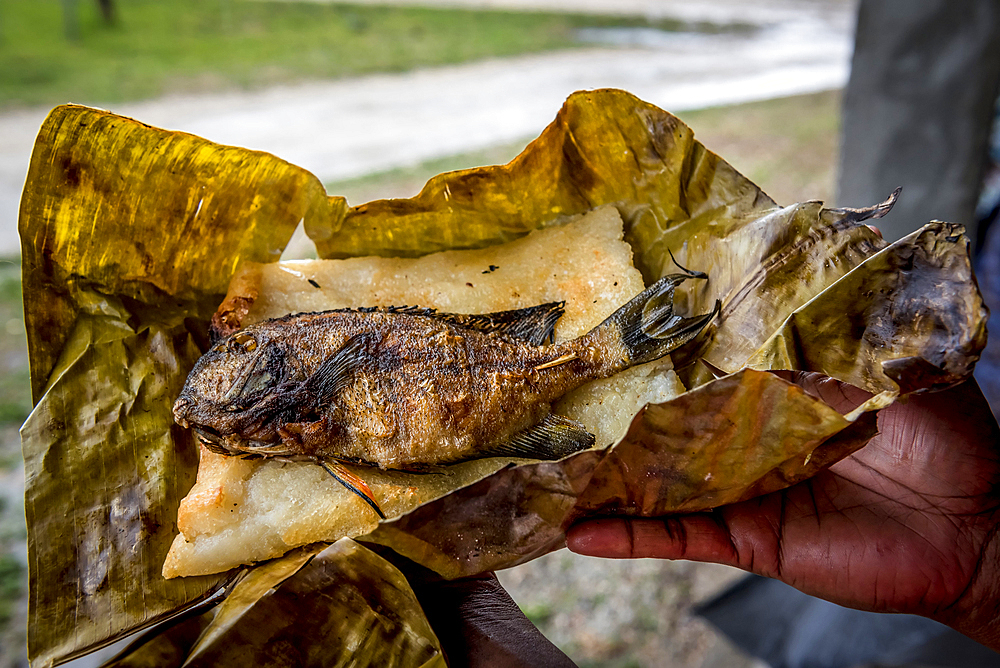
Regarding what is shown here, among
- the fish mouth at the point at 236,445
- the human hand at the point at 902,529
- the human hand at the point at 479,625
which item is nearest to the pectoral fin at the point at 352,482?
the fish mouth at the point at 236,445

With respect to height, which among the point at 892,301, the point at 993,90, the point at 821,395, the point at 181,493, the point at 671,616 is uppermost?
the point at 993,90

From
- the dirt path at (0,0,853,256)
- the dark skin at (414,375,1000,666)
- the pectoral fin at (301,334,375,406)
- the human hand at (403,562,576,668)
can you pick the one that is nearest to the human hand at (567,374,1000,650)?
the dark skin at (414,375,1000,666)

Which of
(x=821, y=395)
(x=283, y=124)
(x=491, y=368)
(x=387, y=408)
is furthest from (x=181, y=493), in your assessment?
(x=283, y=124)

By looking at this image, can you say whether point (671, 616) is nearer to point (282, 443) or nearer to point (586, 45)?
point (282, 443)

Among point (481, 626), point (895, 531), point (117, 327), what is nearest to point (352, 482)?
point (481, 626)

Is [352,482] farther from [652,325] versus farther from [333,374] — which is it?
[652,325]

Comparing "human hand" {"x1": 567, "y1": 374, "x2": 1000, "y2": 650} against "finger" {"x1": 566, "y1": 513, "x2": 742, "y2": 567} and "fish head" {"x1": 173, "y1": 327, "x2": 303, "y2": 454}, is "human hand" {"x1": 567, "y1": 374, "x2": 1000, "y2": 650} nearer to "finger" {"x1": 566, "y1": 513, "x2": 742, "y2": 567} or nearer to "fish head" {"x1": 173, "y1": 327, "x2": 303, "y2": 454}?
"finger" {"x1": 566, "y1": 513, "x2": 742, "y2": 567}
